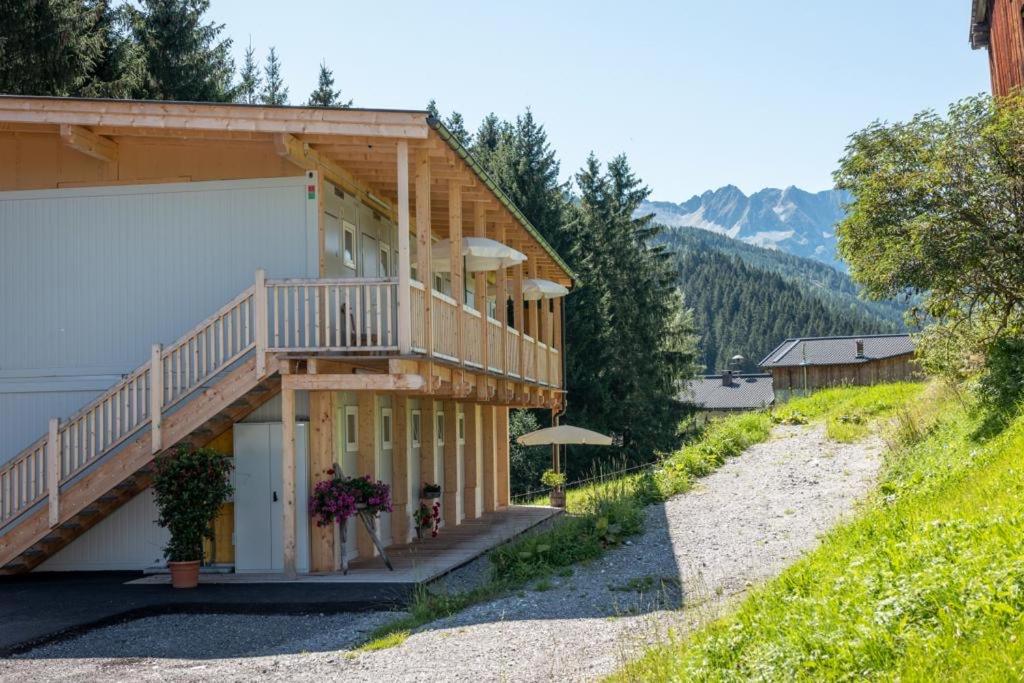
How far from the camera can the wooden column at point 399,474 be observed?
20.2 metres

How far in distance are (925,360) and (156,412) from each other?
569 inches

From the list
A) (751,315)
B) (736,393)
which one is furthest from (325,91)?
(751,315)

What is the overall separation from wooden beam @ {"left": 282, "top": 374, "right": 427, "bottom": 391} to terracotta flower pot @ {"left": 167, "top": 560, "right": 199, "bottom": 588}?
2.66m

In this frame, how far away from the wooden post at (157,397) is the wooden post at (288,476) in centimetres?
162

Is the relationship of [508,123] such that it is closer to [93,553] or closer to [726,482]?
[726,482]

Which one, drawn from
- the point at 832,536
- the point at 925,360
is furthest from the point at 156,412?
the point at 925,360

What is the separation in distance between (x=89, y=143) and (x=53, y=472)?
16.5ft

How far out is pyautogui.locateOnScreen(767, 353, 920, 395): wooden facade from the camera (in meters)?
67.9

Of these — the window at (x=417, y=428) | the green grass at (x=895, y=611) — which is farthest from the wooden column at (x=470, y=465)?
the green grass at (x=895, y=611)

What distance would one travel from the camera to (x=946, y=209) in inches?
693

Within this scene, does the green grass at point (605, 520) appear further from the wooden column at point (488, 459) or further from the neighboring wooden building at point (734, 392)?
the neighboring wooden building at point (734, 392)

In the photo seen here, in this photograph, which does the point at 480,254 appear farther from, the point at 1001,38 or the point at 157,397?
the point at 1001,38

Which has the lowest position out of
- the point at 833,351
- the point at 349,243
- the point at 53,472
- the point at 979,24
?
the point at 53,472

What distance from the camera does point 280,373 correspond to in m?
15.6
